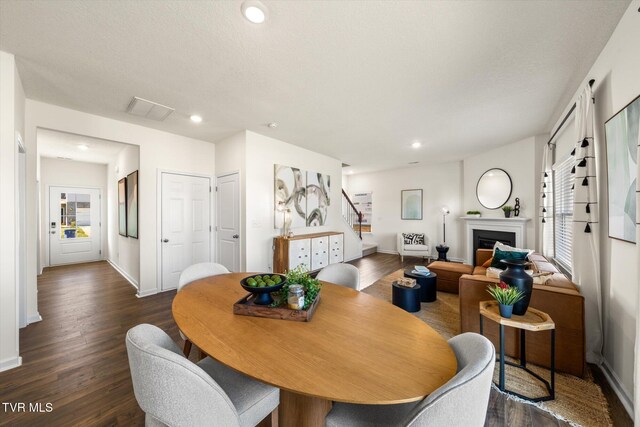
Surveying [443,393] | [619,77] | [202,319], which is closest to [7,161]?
[202,319]

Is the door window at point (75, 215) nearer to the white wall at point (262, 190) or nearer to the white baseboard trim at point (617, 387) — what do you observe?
the white wall at point (262, 190)

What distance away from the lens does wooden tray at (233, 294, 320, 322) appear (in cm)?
132

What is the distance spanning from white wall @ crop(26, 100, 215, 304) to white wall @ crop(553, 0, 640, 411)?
5.12 metres

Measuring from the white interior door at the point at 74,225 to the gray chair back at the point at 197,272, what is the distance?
6212 millimetres

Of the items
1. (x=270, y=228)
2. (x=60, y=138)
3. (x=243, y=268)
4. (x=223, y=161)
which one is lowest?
(x=243, y=268)

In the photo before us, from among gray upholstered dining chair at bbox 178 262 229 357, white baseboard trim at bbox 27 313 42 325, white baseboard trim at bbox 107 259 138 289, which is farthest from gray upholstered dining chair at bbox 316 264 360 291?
white baseboard trim at bbox 107 259 138 289

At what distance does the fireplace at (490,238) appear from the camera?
4656mm

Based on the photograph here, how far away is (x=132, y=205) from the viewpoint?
4105 millimetres

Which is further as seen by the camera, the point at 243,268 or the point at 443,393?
the point at 243,268

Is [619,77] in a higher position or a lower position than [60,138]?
lower

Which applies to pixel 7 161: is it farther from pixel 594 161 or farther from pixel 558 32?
pixel 594 161

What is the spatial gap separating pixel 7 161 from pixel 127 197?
252 centimetres

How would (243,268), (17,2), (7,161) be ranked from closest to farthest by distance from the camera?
(17,2) < (7,161) < (243,268)

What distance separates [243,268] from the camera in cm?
387
